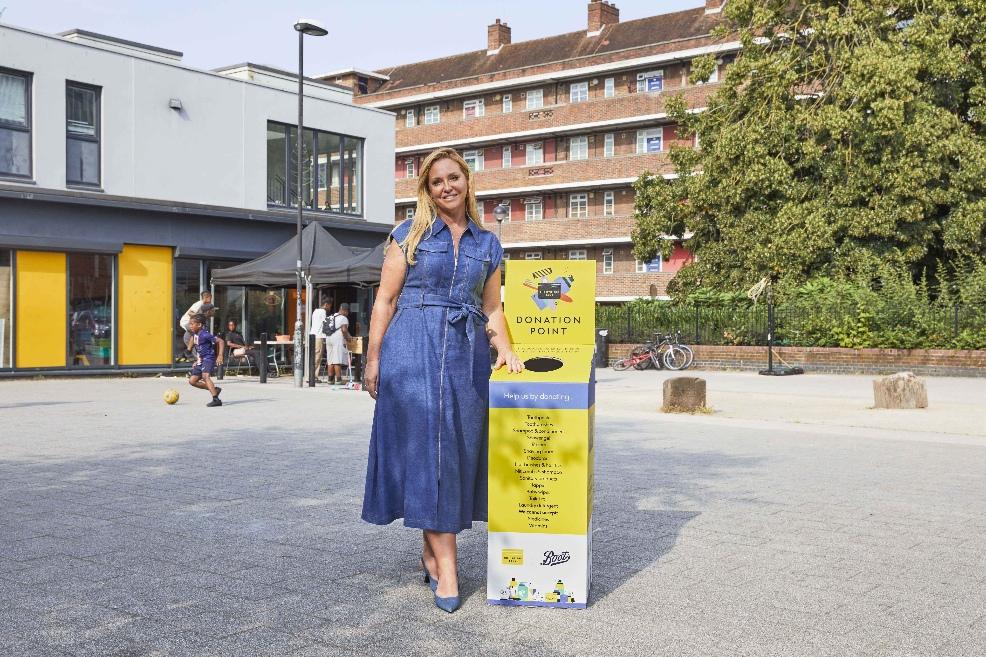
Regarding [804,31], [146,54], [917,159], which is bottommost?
[917,159]

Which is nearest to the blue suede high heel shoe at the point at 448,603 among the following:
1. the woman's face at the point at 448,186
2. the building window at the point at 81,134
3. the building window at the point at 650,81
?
the woman's face at the point at 448,186

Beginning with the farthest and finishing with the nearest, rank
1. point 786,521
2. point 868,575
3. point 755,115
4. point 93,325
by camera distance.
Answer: point 755,115 → point 93,325 → point 786,521 → point 868,575

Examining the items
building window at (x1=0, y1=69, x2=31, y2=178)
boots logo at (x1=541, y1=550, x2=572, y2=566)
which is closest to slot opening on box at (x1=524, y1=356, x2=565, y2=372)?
boots logo at (x1=541, y1=550, x2=572, y2=566)

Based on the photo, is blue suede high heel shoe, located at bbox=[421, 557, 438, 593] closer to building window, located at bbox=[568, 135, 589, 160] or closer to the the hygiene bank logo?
the the hygiene bank logo

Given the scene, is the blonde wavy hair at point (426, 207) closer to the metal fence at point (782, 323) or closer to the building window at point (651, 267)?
the metal fence at point (782, 323)

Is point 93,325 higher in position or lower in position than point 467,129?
lower

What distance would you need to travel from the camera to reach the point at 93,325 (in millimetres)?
24859

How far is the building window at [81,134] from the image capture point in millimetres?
24703

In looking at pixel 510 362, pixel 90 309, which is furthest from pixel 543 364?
pixel 90 309

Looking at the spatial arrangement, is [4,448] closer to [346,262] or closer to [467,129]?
[346,262]

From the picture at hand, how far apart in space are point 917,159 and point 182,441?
908 inches

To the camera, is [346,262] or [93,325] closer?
[346,262]

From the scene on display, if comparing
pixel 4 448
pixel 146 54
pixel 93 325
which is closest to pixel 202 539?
pixel 4 448

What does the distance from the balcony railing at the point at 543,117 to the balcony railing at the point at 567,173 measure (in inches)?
78.4
